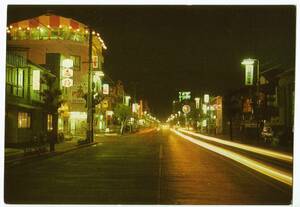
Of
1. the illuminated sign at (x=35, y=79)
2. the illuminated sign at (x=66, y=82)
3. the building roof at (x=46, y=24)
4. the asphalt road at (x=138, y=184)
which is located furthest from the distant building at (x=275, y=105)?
the building roof at (x=46, y=24)

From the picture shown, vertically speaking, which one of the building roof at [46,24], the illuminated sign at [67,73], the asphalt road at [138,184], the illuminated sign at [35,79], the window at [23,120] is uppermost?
the building roof at [46,24]

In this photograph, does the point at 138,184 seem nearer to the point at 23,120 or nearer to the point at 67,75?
the point at 23,120

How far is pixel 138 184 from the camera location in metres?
17.9

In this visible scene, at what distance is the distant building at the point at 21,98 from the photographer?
38397mm

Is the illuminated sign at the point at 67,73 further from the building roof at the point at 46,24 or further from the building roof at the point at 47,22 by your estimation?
the building roof at the point at 47,22

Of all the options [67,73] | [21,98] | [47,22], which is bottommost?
[21,98]

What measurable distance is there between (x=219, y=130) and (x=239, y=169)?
70.2m

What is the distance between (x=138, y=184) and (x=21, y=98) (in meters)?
25.8

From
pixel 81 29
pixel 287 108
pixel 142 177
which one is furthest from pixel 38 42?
pixel 142 177

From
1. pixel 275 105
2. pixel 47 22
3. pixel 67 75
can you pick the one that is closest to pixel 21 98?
pixel 67 75

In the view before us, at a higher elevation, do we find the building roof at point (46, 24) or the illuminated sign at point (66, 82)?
the building roof at point (46, 24)

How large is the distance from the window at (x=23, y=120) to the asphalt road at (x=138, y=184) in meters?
16.6

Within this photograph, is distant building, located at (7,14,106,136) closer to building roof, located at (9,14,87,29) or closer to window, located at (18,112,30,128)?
building roof, located at (9,14,87,29)
